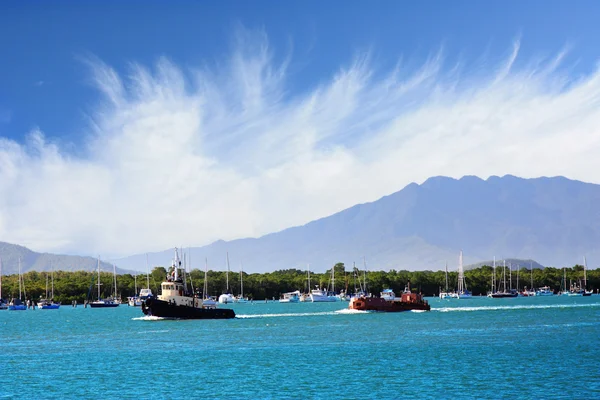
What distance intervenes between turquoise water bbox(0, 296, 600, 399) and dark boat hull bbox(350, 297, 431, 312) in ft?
166

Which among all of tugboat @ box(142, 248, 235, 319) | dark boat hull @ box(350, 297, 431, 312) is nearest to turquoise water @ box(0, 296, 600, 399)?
tugboat @ box(142, 248, 235, 319)

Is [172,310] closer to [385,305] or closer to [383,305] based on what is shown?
[383,305]

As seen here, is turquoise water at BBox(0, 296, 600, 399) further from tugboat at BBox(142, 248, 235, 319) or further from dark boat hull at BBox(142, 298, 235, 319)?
tugboat at BBox(142, 248, 235, 319)

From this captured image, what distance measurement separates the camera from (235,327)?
Answer: 118625 mm

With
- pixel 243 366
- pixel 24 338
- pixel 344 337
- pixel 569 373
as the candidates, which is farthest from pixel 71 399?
pixel 24 338

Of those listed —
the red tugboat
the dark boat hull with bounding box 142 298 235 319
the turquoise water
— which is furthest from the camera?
the red tugboat

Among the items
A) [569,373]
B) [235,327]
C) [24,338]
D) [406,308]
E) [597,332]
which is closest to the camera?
[569,373]

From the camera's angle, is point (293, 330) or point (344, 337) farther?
point (293, 330)

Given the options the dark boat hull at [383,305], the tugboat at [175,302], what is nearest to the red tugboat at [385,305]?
the dark boat hull at [383,305]

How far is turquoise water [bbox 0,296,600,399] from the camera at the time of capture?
54.2 meters

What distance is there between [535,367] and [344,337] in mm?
35713

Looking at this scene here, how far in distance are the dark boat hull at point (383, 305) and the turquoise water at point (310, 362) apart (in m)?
50.5

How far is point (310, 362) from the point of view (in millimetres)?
69875

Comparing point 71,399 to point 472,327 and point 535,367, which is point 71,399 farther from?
point 472,327
